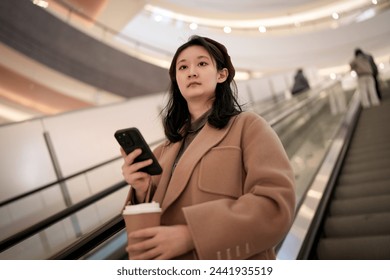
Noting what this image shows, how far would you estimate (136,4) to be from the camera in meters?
6.66

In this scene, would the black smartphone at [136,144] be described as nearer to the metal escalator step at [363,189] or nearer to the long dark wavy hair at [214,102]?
the long dark wavy hair at [214,102]

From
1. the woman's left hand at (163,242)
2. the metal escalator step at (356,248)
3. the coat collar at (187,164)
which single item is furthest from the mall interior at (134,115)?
the woman's left hand at (163,242)

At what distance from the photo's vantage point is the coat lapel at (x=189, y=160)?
1.30 m

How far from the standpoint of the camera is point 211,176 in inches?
50.4

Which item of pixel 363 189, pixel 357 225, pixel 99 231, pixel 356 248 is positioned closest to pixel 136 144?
pixel 99 231

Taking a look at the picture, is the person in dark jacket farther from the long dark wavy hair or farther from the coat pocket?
the coat pocket

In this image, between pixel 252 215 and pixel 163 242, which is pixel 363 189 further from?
pixel 163 242

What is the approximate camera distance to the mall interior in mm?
2508

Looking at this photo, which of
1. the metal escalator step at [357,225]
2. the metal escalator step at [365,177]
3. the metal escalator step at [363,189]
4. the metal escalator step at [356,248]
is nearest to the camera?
the metal escalator step at [356,248]

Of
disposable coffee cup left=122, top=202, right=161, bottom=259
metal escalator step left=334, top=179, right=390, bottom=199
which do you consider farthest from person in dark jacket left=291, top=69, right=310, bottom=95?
disposable coffee cup left=122, top=202, right=161, bottom=259

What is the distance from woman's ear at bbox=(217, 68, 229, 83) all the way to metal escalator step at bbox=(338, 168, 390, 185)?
2391mm

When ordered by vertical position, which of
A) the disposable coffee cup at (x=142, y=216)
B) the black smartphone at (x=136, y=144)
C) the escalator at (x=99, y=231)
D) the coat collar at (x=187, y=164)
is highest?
the black smartphone at (x=136, y=144)
